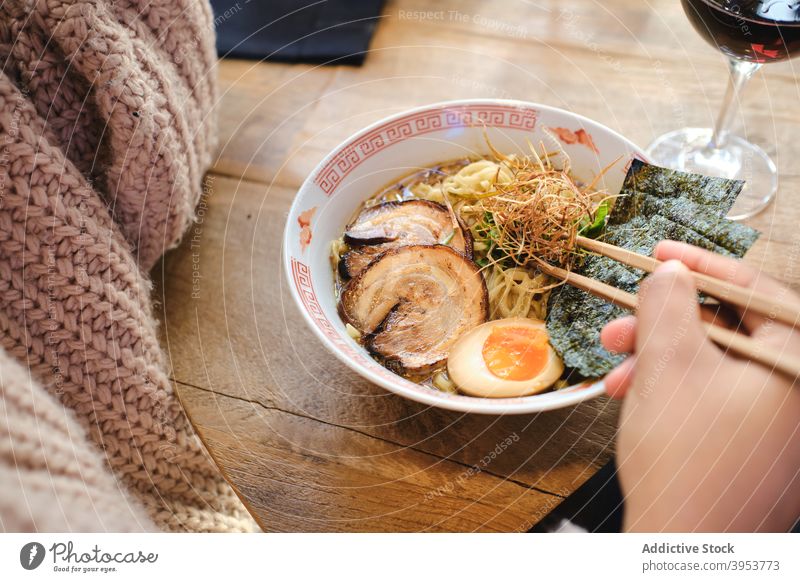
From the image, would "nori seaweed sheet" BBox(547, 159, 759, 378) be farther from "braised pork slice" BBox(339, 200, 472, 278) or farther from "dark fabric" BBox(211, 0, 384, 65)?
"dark fabric" BBox(211, 0, 384, 65)

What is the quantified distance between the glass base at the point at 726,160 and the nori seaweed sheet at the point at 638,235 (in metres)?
0.14

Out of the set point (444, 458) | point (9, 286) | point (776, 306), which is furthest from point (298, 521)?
point (776, 306)

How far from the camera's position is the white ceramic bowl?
0.76 m

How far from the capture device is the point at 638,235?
2.50ft

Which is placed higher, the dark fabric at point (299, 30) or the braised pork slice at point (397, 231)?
the dark fabric at point (299, 30)

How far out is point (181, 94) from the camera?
0.81 metres

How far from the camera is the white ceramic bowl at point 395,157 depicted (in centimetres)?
76

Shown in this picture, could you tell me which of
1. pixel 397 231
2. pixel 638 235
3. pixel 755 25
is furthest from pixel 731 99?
pixel 397 231

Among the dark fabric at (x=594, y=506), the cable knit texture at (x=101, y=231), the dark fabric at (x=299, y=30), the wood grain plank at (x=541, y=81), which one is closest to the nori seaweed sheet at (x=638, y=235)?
the dark fabric at (x=594, y=506)

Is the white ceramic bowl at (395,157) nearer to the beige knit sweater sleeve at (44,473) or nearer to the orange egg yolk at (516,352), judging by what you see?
the orange egg yolk at (516,352)

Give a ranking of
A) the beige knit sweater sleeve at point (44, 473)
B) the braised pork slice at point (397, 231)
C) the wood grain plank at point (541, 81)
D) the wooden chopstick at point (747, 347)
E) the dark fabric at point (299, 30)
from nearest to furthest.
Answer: the beige knit sweater sleeve at point (44, 473) → the wooden chopstick at point (747, 347) → the braised pork slice at point (397, 231) → the wood grain plank at point (541, 81) → the dark fabric at point (299, 30)

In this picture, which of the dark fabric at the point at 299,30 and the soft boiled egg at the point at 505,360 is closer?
→ the soft boiled egg at the point at 505,360

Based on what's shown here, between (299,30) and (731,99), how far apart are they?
2.33 feet
